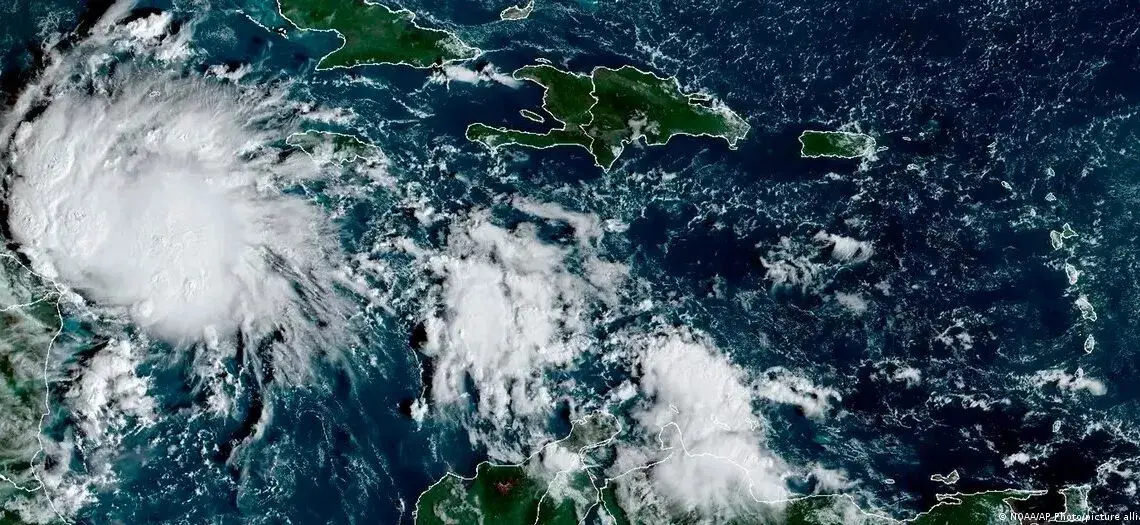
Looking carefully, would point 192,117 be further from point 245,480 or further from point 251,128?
point 245,480

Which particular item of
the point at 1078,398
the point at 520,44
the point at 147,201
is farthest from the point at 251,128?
the point at 1078,398

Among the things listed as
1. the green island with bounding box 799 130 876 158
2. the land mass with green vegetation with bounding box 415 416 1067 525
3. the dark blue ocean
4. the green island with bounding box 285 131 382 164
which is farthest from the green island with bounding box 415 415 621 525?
the green island with bounding box 799 130 876 158

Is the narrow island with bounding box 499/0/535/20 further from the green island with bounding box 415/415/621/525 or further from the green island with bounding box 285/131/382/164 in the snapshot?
the green island with bounding box 415/415/621/525

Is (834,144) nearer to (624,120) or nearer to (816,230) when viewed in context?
(816,230)

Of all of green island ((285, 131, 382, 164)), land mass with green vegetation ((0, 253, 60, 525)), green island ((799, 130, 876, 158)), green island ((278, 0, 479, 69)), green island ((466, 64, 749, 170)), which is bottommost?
land mass with green vegetation ((0, 253, 60, 525))

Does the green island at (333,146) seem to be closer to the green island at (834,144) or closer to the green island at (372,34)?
the green island at (372,34)

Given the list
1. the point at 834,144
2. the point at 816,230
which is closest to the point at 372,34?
the point at 834,144
